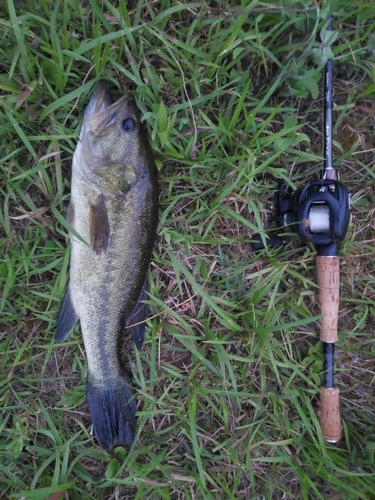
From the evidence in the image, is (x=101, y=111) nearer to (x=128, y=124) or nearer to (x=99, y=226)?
(x=128, y=124)

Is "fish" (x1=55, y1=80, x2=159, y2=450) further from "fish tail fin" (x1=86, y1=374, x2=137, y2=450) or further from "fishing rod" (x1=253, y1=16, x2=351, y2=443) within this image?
"fishing rod" (x1=253, y1=16, x2=351, y2=443)

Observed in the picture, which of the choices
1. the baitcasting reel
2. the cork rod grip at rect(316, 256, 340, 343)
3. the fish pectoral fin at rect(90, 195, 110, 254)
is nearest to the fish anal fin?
the fish pectoral fin at rect(90, 195, 110, 254)

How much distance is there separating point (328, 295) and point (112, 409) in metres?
1.39

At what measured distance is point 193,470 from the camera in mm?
2066

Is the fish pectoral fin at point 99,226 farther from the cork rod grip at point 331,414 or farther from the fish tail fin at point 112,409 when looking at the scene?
the cork rod grip at point 331,414

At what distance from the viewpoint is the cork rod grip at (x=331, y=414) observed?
1999 millimetres

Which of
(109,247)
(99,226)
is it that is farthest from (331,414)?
(99,226)

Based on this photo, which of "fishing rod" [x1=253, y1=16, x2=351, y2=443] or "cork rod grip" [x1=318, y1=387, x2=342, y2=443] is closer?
"fishing rod" [x1=253, y1=16, x2=351, y2=443]

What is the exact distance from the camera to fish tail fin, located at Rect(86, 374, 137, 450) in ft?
6.39

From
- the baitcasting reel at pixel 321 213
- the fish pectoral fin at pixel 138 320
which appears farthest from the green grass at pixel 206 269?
the baitcasting reel at pixel 321 213

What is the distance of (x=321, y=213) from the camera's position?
6.00ft

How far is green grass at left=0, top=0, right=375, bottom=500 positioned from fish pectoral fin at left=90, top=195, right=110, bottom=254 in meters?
0.21

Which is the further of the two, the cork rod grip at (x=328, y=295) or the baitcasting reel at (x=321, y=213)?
the cork rod grip at (x=328, y=295)

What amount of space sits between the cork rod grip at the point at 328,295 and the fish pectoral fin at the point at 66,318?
1398 mm
